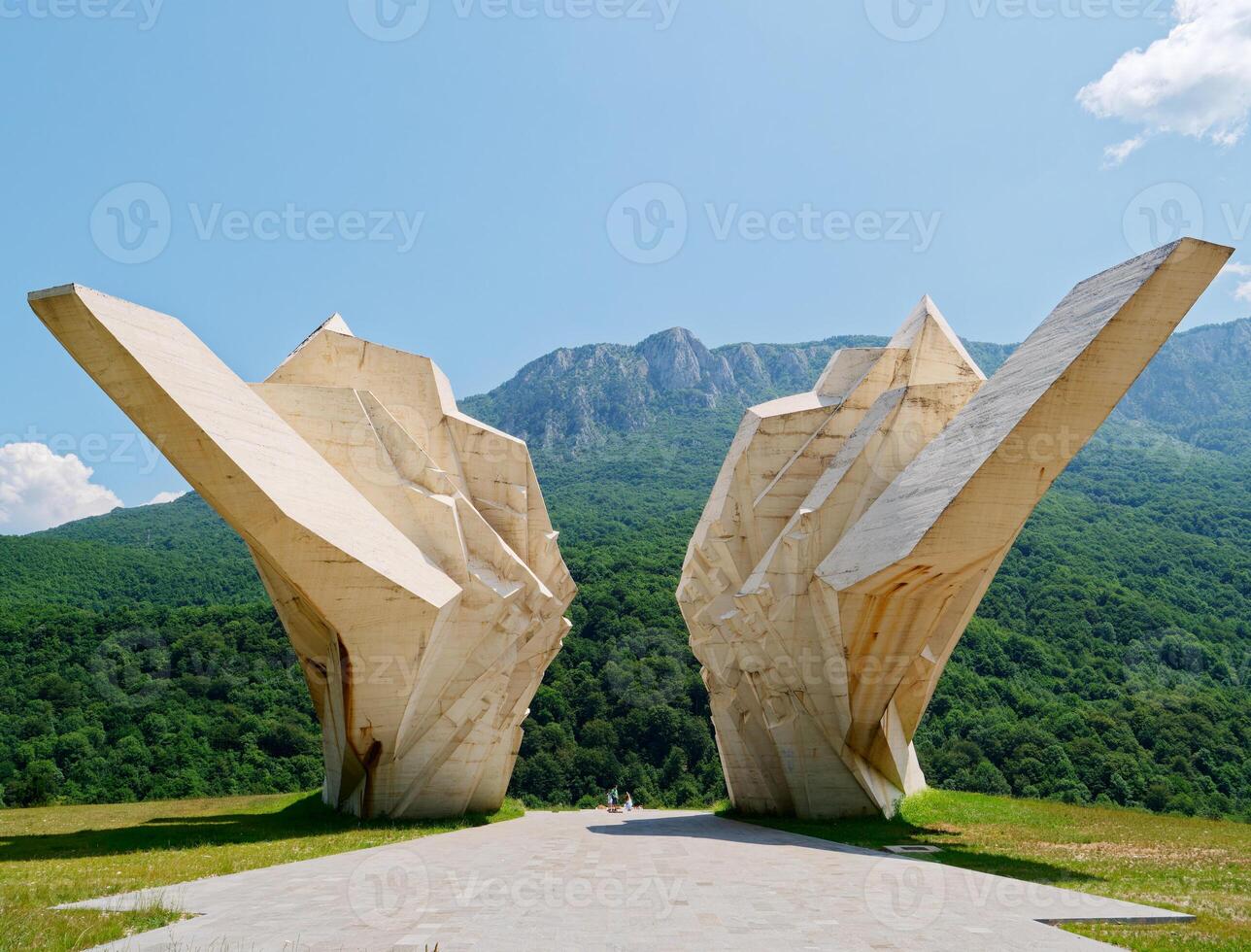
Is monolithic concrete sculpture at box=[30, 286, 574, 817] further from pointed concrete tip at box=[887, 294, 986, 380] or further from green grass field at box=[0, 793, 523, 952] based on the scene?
pointed concrete tip at box=[887, 294, 986, 380]

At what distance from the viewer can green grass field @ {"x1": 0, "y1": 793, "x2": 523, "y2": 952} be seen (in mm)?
7673

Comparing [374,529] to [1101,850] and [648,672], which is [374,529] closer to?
[1101,850]

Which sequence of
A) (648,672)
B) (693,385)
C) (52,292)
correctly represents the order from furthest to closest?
(693,385)
(648,672)
(52,292)

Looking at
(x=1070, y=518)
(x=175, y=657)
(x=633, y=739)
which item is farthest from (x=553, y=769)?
(x=1070, y=518)

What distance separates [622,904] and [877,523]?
9775 millimetres

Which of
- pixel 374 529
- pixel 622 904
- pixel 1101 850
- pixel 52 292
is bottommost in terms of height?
pixel 1101 850

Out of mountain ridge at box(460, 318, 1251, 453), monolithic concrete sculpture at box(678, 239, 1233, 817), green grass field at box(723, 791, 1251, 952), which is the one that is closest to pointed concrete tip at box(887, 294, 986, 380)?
monolithic concrete sculpture at box(678, 239, 1233, 817)

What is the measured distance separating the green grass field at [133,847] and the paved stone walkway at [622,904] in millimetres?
490

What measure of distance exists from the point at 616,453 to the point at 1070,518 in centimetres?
4536

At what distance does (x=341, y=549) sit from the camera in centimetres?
1593

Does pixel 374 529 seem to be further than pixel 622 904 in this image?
Yes

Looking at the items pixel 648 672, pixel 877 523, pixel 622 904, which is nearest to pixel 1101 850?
pixel 877 523

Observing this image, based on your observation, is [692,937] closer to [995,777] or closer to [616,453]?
[995,777]

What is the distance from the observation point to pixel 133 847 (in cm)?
1441
